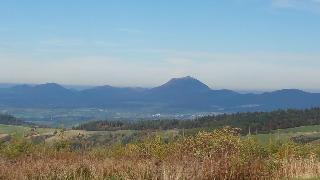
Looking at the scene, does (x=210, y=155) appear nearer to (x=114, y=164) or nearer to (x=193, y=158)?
(x=193, y=158)

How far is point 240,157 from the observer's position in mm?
15172

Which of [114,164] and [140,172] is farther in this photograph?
[114,164]

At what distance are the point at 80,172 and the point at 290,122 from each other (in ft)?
625

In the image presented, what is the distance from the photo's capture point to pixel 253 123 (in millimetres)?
198250

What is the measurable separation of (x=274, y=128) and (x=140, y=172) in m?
180

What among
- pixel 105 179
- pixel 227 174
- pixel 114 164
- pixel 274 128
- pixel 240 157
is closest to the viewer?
pixel 227 174

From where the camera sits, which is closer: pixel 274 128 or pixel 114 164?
pixel 114 164

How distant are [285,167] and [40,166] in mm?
8109

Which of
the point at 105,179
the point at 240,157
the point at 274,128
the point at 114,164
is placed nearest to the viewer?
the point at 240,157

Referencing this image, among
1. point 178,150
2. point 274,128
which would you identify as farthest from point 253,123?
point 178,150

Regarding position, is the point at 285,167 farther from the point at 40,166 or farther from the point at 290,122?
the point at 290,122

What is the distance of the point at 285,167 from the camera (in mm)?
17188

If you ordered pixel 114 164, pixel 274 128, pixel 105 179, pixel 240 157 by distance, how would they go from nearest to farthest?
pixel 240 157, pixel 105 179, pixel 114 164, pixel 274 128

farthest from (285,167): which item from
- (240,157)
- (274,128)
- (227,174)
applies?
(274,128)
